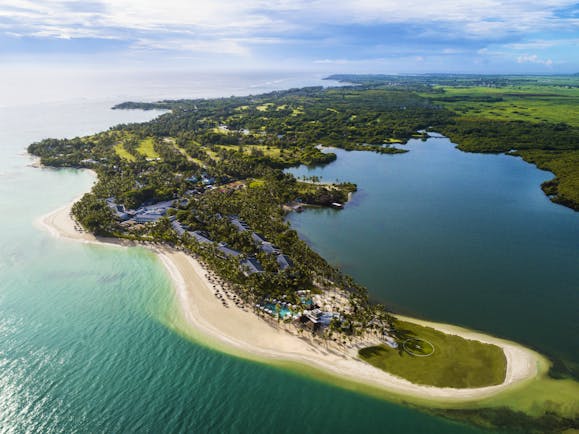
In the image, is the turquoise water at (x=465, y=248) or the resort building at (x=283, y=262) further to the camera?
the resort building at (x=283, y=262)

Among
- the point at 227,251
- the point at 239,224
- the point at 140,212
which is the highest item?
the point at 239,224

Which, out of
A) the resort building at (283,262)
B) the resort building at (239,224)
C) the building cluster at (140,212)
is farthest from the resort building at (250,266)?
the building cluster at (140,212)

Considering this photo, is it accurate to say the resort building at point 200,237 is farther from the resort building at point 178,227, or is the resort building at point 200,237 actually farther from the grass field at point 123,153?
the grass field at point 123,153

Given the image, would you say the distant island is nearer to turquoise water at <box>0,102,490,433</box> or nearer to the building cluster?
the building cluster

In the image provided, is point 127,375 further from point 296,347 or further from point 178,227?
point 178,227

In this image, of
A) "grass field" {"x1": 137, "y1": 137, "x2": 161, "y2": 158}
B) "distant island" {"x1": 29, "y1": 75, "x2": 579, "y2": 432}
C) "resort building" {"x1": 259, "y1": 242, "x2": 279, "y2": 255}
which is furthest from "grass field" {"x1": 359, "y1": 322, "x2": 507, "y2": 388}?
"grass field" {"x1": 137, "y1": 137, "x2": 161, "y2": 158}

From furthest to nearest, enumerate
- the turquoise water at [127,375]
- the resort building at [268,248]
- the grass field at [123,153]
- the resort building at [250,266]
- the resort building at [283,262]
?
the grass field at [123,153]
the resort building at [268,248]
the resort building at [283,262]
the resort building at [250,266]
the turquoise water at [127,375]

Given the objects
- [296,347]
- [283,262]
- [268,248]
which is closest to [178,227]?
[268,248]
